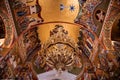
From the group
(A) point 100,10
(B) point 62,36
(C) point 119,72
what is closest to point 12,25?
(B) point 62,36

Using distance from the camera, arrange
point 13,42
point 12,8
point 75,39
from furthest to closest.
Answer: point 75,39
point 13,42
point 12,8

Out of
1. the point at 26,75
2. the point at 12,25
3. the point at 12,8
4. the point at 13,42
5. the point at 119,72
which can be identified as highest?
the point at 12,8

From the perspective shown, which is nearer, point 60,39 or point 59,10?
point 59,10

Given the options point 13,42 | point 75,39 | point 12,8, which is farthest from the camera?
point 75,39

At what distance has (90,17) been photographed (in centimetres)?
1393

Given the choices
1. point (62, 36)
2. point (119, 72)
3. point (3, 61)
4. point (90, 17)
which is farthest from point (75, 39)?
point (3, 61)

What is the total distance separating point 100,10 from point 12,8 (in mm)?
3989

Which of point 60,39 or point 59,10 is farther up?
point 59,10

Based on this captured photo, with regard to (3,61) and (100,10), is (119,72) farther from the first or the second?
(3,61)

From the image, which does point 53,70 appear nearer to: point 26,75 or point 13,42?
point 26,75

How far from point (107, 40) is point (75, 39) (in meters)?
2.01

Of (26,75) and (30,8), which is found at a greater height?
(30,8)

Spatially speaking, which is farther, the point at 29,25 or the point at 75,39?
the point at 75,39

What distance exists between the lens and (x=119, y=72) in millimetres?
13641
